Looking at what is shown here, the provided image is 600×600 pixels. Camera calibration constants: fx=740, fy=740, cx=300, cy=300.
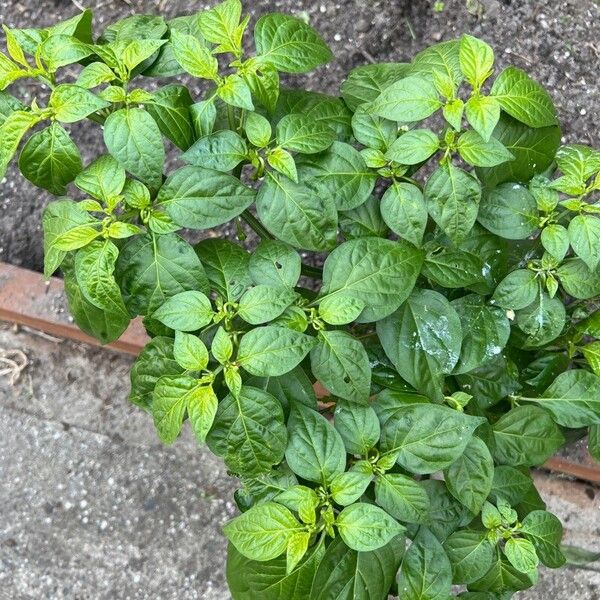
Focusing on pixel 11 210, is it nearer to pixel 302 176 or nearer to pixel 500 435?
pixel 302 176

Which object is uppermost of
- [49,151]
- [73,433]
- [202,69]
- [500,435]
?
[202,69]

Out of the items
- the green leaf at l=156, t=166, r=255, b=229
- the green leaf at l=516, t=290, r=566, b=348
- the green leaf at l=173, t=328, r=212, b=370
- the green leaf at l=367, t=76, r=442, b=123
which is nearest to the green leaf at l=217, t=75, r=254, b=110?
the green leaf at l=156, t=166, r=255, b=229

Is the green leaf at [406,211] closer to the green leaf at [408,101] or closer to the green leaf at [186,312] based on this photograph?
the green leaf at [408,101]

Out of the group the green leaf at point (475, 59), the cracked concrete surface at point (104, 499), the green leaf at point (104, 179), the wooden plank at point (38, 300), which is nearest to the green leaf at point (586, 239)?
the green leaf at point (475, 59)

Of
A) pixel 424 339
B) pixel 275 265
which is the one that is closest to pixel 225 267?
pixel 275 265

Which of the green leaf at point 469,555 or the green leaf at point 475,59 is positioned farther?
the green leaf at point 469,555

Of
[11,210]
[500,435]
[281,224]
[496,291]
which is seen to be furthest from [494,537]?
[11,210]

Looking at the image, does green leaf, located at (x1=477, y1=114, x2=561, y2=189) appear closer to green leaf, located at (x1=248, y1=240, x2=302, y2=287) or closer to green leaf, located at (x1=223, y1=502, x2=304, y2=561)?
green leaf, located at (x1=248, y1=240, x2=302, y2=287)
